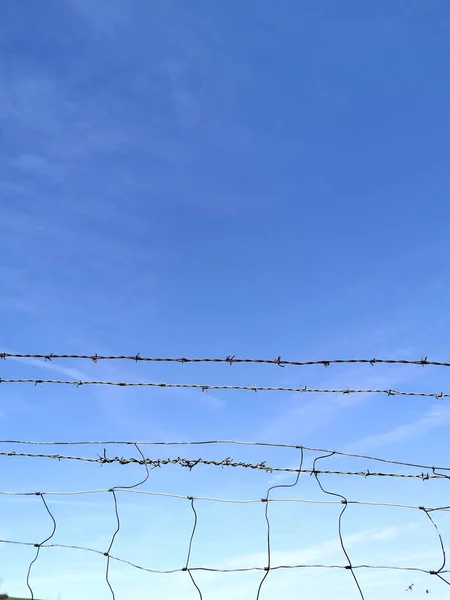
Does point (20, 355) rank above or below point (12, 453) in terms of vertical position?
above

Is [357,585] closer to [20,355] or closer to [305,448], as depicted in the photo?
[305,448]

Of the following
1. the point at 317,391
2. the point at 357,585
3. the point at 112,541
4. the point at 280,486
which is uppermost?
the point at 317,391

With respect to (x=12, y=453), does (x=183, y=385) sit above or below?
above

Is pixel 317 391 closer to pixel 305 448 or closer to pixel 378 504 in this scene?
pixel 305 448

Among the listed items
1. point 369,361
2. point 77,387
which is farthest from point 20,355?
point 369,361

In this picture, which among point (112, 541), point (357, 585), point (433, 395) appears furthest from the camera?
point (433, 395)

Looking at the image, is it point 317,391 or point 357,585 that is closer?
point 357,585

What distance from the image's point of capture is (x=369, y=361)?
6.25m

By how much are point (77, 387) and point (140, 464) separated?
980 millimetres

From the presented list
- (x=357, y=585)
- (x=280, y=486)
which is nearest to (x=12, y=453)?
(x=280, y=486)

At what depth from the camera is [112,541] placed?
18.9 ft

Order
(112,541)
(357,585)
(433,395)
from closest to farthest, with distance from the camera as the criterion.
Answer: (357,585) < (112,541) < (433,395)

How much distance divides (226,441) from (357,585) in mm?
1454

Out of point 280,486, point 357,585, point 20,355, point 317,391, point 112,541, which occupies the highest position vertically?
point 20,355
